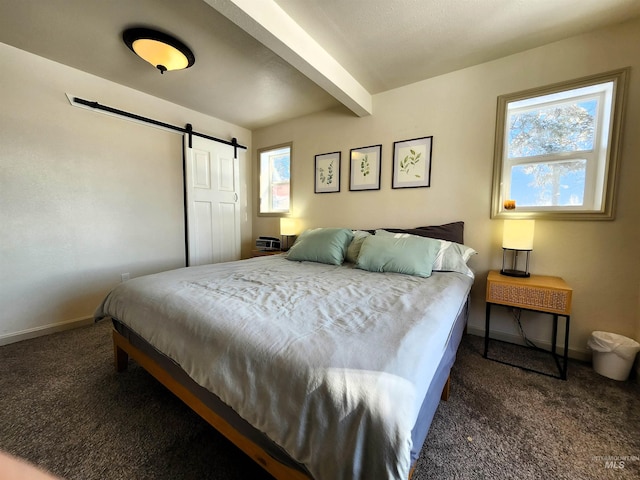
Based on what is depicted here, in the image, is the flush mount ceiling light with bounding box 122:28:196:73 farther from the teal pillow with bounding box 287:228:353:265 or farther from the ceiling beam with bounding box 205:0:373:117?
the teal pillow with bounding box 287:228:353:265

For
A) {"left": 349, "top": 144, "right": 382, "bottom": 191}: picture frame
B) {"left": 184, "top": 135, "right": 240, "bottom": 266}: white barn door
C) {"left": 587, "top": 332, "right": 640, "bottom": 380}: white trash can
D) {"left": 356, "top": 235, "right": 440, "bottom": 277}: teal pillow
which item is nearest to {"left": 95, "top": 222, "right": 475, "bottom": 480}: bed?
{"left": 356, "top": 235, "right": 440, "bottom": 277}: teal pillow

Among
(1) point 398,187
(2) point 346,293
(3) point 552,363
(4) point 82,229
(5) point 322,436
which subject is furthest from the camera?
(1) point 398,187

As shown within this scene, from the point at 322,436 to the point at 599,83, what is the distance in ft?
9.50

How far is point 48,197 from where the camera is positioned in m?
2.27

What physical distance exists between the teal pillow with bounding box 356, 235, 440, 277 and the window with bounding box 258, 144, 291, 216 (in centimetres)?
181

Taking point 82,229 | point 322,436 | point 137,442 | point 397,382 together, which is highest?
point 82,229

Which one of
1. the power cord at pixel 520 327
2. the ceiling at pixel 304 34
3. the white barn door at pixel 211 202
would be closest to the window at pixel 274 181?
the white barn door at pixel 211 202

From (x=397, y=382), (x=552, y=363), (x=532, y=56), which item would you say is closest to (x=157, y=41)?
(x=397, y=382)

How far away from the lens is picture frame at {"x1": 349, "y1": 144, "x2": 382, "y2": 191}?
9.32ft

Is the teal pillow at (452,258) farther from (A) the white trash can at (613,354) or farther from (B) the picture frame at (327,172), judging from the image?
(B) the picture frame at (327,172)

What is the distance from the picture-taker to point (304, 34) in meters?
1.87

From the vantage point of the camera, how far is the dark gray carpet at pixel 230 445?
111 centimetres

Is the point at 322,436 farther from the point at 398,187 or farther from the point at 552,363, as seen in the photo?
the point at 398,187

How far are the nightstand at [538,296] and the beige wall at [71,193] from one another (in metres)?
3.46
